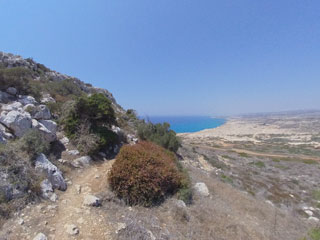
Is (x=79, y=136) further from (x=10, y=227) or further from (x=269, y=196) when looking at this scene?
(x=269, y=196)

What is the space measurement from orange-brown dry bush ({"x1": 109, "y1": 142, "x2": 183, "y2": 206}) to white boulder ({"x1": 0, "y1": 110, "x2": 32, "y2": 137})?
4389 millimetres

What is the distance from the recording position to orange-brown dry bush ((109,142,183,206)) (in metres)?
5.32

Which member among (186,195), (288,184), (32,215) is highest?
(32,215)

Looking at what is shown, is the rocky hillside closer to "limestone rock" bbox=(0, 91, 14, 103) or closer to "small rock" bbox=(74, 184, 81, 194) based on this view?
"limestone rock" bbox=(0, 91, 14, 103)

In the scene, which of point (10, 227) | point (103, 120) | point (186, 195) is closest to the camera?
point (10, 227)

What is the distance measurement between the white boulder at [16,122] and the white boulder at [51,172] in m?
1.90

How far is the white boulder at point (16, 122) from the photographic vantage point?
20.4ft

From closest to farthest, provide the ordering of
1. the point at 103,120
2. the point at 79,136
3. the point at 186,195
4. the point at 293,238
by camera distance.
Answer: the point at 293,238
the point at 186,195
the point at 79,136
the point at 103,120

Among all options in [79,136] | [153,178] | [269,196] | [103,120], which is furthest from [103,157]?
[269,196]

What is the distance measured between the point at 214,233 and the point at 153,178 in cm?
260

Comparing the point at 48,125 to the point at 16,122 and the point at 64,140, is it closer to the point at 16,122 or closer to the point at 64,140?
the point at 64,140

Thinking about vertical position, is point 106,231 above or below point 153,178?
below

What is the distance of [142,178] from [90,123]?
5.61m

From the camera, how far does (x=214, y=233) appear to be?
4.57 m
